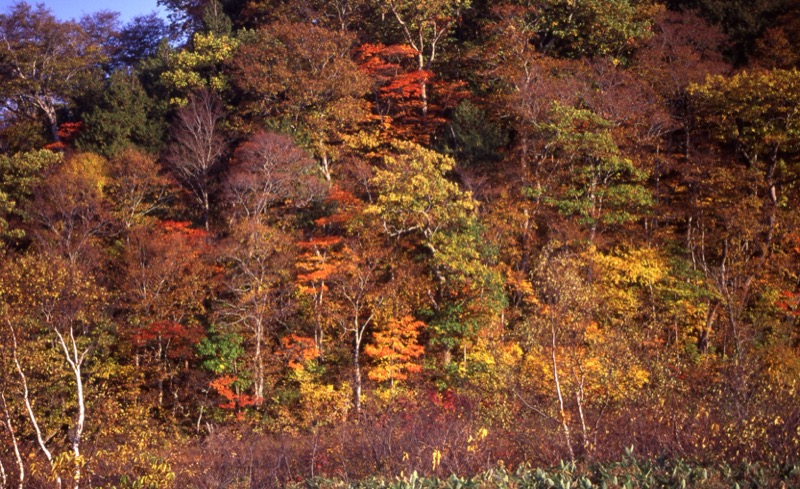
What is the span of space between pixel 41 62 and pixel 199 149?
12.5 meters

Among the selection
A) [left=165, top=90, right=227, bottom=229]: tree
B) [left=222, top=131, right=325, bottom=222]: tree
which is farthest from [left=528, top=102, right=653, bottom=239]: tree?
[left=165, top=90, right=227, bottom=229]: tree

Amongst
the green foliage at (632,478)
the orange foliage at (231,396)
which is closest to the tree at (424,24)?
the orange foliage at (231,396)

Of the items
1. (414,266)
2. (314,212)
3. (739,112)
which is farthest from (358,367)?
(739,112)

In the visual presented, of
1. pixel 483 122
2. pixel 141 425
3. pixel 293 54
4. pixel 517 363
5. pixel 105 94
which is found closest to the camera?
pixel 517 363

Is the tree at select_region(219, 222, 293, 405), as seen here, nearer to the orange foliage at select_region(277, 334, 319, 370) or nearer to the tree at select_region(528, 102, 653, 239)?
the orange foliage at select_region(277, 334, 319, 370)

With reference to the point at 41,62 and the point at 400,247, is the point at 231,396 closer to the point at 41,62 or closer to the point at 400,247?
the point at 400,247

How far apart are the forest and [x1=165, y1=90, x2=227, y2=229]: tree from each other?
0.46ft

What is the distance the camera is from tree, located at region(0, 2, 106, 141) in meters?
34.6

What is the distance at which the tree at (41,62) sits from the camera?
34.6m

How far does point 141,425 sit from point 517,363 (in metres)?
11.2

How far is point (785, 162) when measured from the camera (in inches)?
923

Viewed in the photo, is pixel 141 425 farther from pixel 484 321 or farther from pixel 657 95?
pixel 657 95

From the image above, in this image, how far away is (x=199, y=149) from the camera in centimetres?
2842

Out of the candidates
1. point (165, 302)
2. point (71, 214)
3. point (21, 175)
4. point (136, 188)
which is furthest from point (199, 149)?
point (165, 302)
